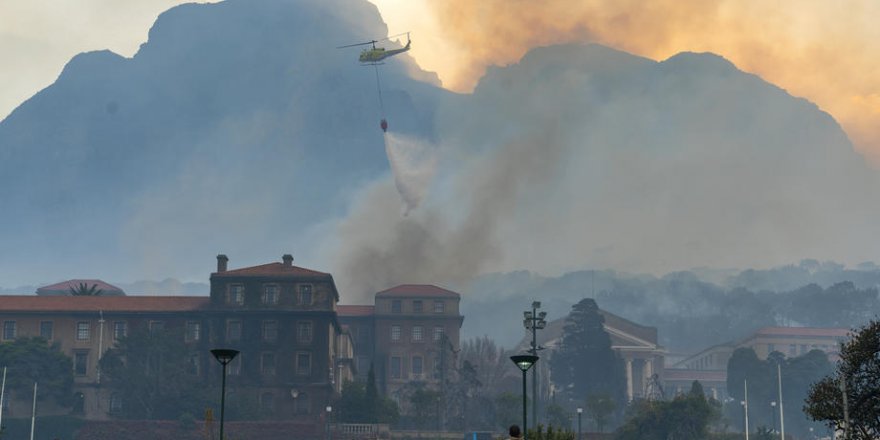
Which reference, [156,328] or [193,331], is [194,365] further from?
[156,328]

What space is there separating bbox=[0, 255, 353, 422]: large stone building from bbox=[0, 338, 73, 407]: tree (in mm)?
1841

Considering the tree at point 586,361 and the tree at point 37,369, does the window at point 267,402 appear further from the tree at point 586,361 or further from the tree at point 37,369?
the tree at point 586,361

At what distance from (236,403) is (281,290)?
46.6 feet

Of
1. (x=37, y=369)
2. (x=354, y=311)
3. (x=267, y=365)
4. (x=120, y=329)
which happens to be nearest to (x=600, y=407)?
(x=267, y=365)

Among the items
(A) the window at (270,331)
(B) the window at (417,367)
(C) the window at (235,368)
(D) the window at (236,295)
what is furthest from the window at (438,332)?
(C) the window at (235,368)

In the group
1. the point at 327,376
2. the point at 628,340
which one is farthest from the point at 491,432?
the point at 628,340

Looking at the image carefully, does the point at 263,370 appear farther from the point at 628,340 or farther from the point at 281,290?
the point at 628,340

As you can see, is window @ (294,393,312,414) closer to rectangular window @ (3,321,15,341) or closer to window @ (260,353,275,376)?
window @ (260,353,275,376)

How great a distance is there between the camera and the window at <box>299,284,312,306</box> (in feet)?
440

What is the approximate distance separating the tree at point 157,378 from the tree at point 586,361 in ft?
173

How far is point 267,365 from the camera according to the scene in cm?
13325

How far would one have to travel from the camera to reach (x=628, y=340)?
185 meters

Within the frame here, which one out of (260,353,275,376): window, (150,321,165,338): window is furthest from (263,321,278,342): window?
(150,321,165,338): window

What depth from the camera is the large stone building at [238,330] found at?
13175 centimetres
